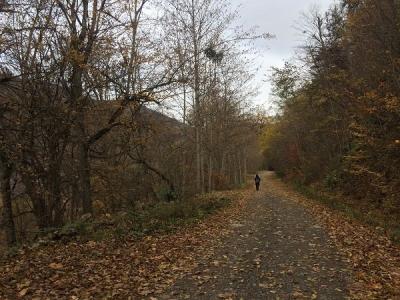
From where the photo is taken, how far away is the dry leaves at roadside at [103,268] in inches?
283

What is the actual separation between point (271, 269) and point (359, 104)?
1106 cm

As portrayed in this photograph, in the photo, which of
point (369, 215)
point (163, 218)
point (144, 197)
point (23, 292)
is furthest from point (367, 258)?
point (144, 197)

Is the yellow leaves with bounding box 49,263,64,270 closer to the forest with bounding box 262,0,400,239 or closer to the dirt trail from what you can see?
the dirt trail

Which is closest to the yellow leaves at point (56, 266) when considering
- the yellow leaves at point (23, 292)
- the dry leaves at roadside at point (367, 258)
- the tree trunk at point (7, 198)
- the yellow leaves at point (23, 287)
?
the yellow leaves at point (23, 287)

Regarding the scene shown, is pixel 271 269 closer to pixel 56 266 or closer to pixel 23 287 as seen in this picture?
pixel 56 266

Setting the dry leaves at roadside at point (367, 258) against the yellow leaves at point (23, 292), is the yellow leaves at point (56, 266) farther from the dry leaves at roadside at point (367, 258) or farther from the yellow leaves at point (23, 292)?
the dry leaves at roadside at point (367, 258)

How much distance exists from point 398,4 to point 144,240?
12.1 m

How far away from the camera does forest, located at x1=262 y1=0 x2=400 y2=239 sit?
15336 millimetres

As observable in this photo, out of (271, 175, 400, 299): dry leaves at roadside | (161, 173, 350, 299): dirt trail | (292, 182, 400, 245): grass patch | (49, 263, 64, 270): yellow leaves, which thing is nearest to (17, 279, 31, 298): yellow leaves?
(49, 263, 64, 270): yellow leaves

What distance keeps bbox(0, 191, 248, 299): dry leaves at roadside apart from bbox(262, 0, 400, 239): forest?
245 inches

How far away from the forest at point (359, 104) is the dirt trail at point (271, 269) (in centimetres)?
303

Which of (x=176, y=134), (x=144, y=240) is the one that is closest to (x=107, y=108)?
(x=144, y=240)

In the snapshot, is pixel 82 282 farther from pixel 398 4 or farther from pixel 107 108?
pixel 398 4

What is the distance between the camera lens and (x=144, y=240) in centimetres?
1113
